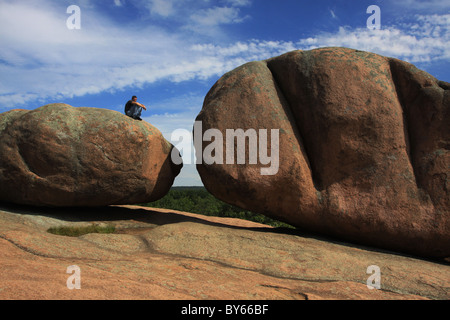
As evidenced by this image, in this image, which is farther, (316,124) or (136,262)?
(316,124)

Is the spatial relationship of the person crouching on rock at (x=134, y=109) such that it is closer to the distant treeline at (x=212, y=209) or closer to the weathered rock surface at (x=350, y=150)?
the weathered rock surface at (x=350, y=150)

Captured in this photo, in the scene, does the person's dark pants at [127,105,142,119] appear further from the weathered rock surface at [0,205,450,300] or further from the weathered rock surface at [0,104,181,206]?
the weathered rock surface at [0,205,450,300]

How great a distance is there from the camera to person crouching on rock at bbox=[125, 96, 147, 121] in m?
7.62

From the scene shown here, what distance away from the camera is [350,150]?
237 inches

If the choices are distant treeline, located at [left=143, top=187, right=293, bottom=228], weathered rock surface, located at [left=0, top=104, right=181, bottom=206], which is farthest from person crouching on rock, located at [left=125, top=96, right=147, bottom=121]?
distant treeline, located at [left=143, top=187, right=293, bottom=228]

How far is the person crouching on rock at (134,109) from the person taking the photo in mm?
7617

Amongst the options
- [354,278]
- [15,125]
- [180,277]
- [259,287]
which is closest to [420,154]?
[354,278]

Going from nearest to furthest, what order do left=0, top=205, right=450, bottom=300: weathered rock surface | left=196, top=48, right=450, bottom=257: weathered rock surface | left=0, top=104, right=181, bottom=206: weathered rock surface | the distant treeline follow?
left=0, top=205, right=450, bottom=300: weathered rock surface
left=196, top=48, right=450, bottom=257: weathered rock surface
left=0, top=104, right=181, bottom=206: weathered rock surface
the distant treeline

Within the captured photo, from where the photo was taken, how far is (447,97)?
590 cm

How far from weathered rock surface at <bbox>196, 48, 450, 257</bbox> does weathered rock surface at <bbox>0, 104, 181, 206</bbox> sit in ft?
4.83

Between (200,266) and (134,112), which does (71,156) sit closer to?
(134,112)

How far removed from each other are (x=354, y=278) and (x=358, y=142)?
266 cm

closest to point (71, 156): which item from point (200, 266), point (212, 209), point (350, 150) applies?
point (200, 266)

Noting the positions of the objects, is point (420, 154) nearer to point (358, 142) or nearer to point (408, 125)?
point (408, 125)
